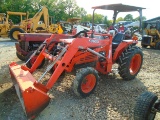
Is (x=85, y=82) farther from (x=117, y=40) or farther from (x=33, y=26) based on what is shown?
(x=33, y=26)

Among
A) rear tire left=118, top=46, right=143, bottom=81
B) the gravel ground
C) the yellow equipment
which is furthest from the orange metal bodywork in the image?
the yellow equipment

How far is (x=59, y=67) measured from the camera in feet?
12.2

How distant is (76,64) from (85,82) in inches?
23.5

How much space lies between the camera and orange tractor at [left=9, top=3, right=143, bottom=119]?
312 cm

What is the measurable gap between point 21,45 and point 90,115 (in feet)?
15.3

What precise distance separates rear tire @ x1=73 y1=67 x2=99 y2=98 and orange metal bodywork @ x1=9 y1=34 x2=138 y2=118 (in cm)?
34

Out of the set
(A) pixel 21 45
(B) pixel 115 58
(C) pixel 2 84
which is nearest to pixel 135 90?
(B) pixel 115 58

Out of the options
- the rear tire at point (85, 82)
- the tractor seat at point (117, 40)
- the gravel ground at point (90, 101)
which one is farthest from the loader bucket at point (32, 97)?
the tractor seat at point (117, 40)

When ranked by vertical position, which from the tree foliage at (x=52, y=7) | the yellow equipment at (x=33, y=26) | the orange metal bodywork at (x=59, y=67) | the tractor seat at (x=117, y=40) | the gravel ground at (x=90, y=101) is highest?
the tree foliage at (x=52, y=7)

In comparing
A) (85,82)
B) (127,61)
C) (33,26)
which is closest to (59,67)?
(85,82)

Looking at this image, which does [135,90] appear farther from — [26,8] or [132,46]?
[26,8]

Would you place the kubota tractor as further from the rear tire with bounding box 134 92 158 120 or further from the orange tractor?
the orange tractor

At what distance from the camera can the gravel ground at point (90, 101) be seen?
3.29 meters

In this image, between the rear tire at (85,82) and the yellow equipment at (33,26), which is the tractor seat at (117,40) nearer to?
the rear tire at (85,82)
